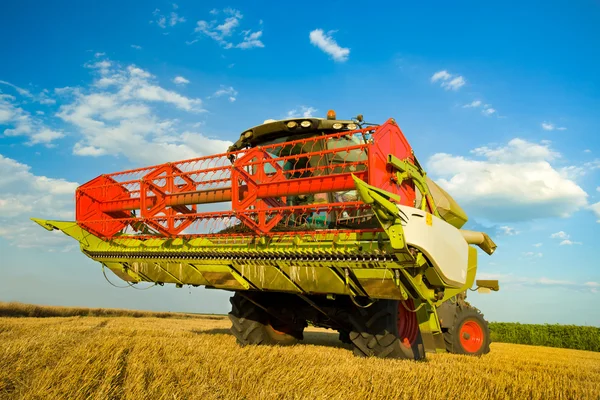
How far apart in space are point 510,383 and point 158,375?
2784 mm

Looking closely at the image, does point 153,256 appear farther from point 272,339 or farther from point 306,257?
point 306,257

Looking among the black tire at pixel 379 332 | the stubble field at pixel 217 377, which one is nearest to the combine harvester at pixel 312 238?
the black tire at pixel 379 332

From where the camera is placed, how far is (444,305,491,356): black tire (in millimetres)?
7695

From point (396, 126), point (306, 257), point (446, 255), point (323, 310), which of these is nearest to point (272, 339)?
point (323, 310)

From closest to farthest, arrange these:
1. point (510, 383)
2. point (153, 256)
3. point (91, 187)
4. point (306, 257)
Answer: point (510, 383), point (306, 257), point (153, 256), point (91, 187)

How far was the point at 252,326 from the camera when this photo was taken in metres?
6.64

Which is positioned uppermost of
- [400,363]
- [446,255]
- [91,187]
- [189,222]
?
[91,187]

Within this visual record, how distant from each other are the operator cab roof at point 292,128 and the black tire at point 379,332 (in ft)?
7.19

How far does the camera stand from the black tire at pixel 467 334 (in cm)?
770

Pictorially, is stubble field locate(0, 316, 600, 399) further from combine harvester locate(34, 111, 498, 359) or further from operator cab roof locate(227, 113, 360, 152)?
operator cab roof locate(227, 113, 360, 152)

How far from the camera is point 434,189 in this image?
6668 millimetres

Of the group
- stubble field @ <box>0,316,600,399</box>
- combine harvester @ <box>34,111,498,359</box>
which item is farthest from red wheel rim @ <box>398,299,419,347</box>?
stubble field @ <box>0,316,600,399</box>

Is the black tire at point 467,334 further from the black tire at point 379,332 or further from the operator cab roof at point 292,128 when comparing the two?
the operator cab roof at point 292,128

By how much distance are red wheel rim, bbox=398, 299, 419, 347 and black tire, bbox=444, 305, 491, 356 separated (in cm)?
177
